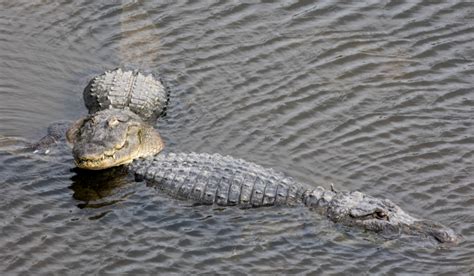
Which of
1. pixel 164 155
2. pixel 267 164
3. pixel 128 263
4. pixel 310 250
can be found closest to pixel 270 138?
pixel 267 164

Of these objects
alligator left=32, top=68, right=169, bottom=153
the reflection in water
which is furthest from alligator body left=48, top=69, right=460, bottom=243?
alligator left=32, top=68, right=169, bottom=153

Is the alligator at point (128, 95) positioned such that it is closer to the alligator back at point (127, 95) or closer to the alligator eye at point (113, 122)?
the alligator back at point (127, 95)

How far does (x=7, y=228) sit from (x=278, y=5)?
5.57m

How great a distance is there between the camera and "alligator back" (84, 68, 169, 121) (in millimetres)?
10523

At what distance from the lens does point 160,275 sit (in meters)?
7.69

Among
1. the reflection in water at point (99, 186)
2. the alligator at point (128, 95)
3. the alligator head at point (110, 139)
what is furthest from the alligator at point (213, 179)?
the alligator at point (128, 95)

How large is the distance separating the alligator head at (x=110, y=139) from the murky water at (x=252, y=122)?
21 cm

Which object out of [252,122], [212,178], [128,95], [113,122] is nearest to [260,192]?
[212,178]

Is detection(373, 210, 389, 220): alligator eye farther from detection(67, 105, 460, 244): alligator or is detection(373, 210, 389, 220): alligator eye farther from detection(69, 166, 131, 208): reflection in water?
detection(69, 166, 131, 208): reflection in water

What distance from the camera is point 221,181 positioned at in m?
8.94

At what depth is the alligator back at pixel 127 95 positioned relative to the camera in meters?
10.5

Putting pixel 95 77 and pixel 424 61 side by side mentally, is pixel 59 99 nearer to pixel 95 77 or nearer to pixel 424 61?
pixel 95 77

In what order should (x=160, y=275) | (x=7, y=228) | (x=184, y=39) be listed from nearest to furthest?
1. (x=160, y=275)
2. (x=7, y=228)
3. (x=184, y=39)

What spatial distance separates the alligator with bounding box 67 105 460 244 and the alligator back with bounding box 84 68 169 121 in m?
0.55
